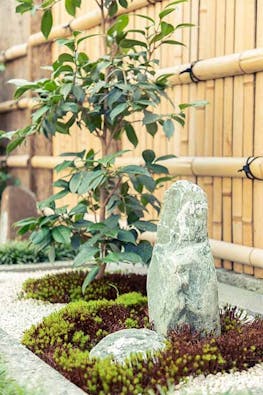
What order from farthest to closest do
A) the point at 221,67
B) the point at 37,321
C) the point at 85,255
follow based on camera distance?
the point at 221,67
the point at 85,255
the point at 37,321

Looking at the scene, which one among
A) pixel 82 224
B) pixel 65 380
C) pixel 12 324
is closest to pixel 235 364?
pixel 65 380

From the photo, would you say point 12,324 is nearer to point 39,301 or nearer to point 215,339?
point 39,301

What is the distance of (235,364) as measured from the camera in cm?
340

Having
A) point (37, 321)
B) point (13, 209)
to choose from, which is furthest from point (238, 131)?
point (13, 209)

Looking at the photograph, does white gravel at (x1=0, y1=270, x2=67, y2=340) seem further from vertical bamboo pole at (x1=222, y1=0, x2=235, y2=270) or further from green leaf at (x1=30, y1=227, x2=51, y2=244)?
vertical bamboo pole at (x1=222, y1=0, x2=235, y2=270)

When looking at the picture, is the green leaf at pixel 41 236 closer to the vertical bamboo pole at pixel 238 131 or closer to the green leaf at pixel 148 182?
the green leaf at pixel 148 182

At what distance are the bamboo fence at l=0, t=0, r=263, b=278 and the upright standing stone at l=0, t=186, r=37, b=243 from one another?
2.22m

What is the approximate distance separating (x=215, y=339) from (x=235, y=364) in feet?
0.72

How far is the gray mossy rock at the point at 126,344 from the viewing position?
3.47m

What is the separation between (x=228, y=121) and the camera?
17.3 ft

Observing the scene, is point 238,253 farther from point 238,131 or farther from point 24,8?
point 24,8

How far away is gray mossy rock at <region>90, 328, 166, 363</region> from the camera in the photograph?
3467mm

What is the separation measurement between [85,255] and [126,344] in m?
1.11

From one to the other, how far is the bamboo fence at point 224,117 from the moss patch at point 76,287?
2.27ft
